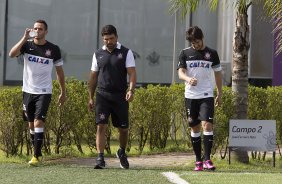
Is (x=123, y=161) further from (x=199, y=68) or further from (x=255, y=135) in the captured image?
(x=255, y=135)

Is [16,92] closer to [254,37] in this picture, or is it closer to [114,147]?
[114,147]

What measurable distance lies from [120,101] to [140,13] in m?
11.3

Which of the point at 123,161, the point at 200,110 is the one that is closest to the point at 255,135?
the point at 200,110

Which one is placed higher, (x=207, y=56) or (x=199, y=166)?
(x=207, y=56)

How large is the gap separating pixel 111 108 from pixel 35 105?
990mm

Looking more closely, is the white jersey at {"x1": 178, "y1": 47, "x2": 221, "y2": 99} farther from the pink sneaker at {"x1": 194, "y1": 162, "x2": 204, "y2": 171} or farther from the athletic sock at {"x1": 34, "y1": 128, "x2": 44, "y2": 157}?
the athletic sock at {"x1": 34, "y1": 128, "x2": 44, "y2": 157}

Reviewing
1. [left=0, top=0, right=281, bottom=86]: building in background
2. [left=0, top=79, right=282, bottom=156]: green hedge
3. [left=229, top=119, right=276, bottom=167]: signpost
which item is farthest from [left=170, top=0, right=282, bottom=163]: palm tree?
[left=0, top=0, right=281, bottom=86]: building in background

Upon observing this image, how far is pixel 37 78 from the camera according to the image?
31.2ft

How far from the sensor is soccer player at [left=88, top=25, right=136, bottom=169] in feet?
30.9

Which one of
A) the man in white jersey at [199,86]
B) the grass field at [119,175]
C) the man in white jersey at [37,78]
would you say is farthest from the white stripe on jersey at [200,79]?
the man in white jersey at [37,78]

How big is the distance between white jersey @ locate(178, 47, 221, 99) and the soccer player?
702 mm

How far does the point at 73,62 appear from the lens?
800 inches

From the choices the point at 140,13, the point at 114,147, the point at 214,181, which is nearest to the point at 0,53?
the point at 140,13

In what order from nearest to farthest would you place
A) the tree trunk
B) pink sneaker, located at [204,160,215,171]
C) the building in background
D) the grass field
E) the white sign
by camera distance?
the grass field, pink sneaker, located at [204,160,215,171], the white sign, the tree trunk, the building in background
